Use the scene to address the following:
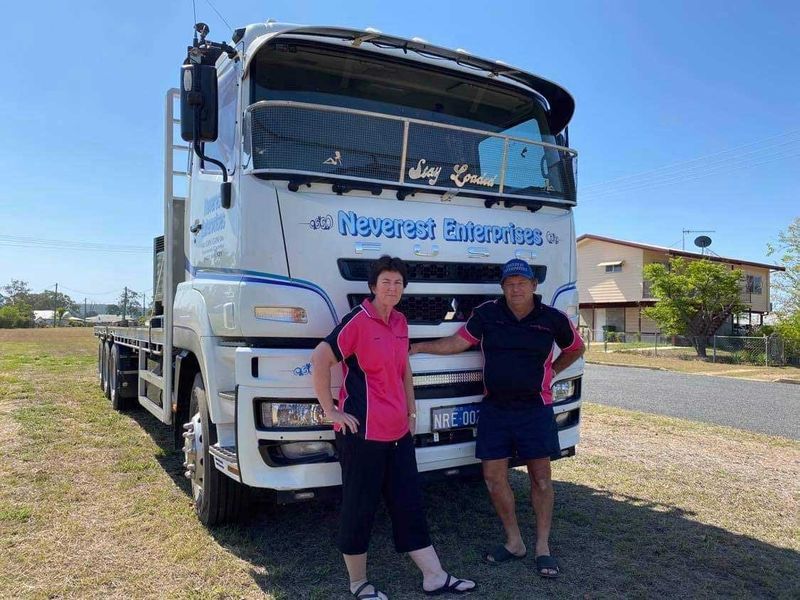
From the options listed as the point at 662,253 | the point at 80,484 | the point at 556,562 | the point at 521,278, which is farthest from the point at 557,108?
the point at 662,253

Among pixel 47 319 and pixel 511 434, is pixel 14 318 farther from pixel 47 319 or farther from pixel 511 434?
pixel 511 434

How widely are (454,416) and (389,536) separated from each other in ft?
3.65

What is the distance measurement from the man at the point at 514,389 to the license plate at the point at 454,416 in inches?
2.5

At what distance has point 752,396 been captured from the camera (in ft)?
42.1

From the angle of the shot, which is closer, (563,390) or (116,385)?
(563,390)

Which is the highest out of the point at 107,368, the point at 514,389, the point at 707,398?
the point at 514,389

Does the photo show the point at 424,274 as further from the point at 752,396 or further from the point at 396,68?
the point at 752,396

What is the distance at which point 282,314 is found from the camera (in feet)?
11.5

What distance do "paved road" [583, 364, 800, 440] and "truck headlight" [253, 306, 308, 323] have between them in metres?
7.62

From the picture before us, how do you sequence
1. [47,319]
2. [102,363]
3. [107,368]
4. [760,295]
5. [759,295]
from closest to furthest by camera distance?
[107,368] < [102,363] < [759,295] < [760,295] < [47,319]

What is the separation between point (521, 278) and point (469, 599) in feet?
6.08

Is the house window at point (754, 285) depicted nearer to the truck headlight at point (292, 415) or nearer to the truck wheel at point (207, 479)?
the truck wheel at point (207, 479)

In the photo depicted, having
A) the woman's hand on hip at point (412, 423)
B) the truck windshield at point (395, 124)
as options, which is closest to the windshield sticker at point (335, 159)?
the truck windshield at point (395, 124)

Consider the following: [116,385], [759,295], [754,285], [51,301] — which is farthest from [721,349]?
[51,301]
